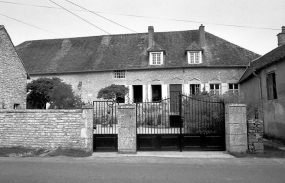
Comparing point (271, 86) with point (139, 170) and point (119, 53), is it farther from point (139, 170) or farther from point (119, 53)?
point (119, 53)

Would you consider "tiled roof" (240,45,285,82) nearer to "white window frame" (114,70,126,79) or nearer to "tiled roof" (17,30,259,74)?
"tiled roof" (17,30,259,74)

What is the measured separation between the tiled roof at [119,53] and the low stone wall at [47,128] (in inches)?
549

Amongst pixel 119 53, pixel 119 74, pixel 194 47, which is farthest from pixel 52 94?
pixel 194 47

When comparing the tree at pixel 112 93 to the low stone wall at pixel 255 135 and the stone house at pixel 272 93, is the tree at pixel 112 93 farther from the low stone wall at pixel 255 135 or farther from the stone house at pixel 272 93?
→ the low stone wall at pixel 255 135

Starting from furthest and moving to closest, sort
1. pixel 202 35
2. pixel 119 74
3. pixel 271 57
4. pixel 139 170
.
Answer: pixel 202 35, pixel 119 74, pixel 271 57, pixel 139 170

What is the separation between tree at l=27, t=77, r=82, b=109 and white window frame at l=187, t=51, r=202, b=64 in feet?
37.1

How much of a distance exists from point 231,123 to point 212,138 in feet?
3.55

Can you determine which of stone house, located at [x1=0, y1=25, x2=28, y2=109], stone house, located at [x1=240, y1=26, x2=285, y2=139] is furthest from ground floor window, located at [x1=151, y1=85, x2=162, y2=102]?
stone house, located at [x1=0, y1=25, x2=28, y2=109]

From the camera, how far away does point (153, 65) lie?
2322 cm

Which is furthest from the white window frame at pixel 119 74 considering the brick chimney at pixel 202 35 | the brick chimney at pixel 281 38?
the brick chimney at pixel 281 38

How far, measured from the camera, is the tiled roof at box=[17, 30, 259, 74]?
23.3 m

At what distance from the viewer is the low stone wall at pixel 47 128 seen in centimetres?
970

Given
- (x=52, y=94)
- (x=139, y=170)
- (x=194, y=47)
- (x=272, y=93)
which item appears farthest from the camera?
(x=194, y=47)

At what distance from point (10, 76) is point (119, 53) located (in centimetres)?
1106
